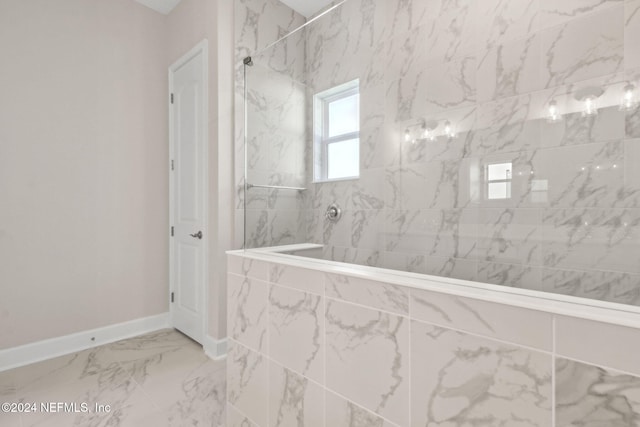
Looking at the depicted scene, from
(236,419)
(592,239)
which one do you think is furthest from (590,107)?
(236,419)

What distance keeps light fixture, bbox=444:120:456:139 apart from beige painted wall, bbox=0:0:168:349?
2502 millimetres

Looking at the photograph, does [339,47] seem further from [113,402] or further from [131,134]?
[113,402]

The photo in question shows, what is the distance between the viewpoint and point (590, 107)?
4.51 ft

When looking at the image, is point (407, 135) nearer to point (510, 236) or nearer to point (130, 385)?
point (510, 236)

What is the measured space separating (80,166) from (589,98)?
337cm

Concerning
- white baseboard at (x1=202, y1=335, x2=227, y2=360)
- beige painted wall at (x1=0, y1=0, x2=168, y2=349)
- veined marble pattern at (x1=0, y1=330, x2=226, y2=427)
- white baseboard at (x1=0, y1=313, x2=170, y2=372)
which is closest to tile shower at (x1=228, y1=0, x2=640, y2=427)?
veined marble pattern at (x1=0, y1=330, x2=226, y2=427)

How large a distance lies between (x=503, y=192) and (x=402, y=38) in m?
1.16

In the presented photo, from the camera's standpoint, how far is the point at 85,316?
2410 mm

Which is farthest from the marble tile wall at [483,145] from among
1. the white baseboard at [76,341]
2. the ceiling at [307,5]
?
the white baseboard at [76,341]

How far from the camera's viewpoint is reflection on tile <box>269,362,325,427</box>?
45.3 inches

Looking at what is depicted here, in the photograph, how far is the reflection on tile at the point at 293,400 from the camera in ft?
3.77

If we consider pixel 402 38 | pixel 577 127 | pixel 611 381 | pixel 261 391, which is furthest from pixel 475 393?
pixel 402 38

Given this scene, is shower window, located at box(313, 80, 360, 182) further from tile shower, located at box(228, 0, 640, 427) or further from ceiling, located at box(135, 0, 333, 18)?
ceiling, located at box(135, 0, 333, 18)

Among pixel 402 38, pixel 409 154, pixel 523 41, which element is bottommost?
pixel 409 154
